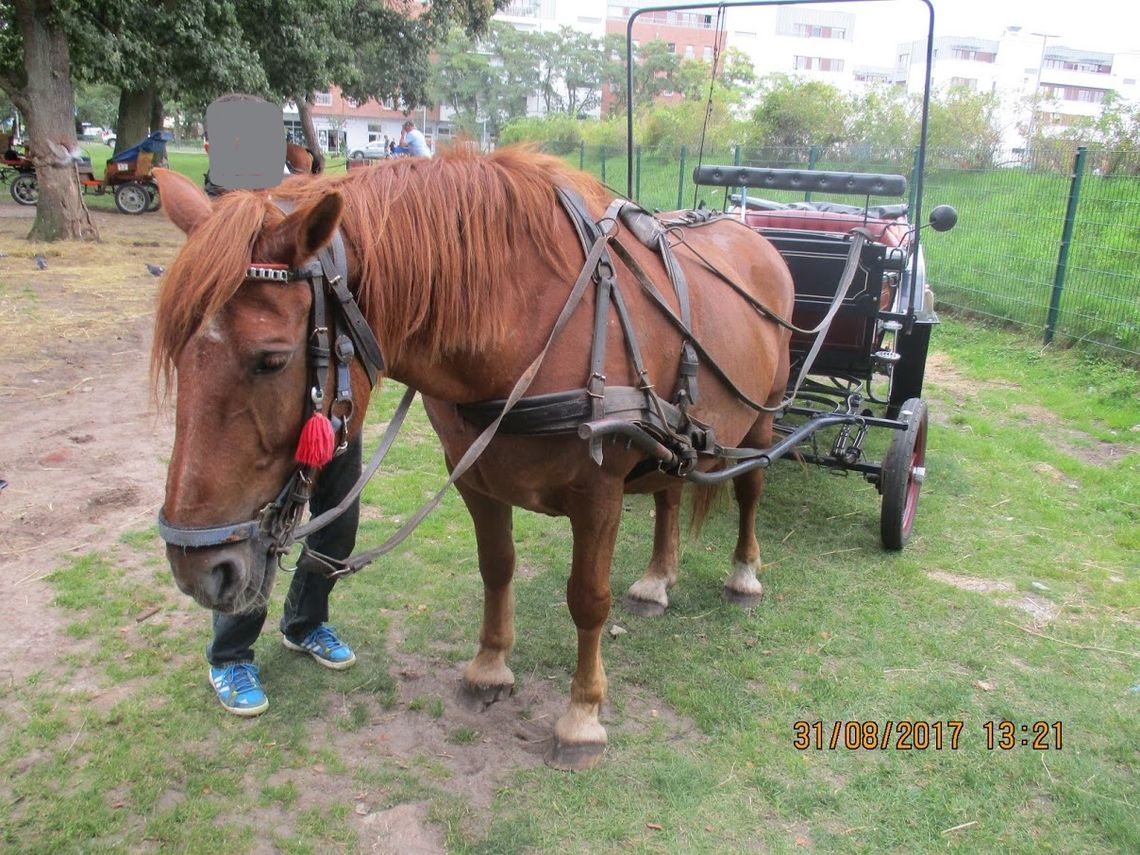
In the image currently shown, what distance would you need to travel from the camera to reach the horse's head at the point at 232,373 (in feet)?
5.11

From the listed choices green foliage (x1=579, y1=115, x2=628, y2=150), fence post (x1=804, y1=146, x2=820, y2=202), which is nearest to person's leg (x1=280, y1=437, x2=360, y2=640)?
fence post (x1=804, y1=146, x2=820, y2=202)

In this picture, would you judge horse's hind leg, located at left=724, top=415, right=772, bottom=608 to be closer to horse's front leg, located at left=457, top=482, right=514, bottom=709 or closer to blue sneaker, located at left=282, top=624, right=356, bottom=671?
horse's front leg, located at left=457, top=482, right=514, bottom=709

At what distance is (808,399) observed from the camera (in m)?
5.03

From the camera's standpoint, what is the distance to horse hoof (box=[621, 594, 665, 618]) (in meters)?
3.57

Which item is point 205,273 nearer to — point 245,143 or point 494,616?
point 494,616

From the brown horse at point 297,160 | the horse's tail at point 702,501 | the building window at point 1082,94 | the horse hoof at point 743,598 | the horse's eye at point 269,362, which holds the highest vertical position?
the building window at point 1082,94

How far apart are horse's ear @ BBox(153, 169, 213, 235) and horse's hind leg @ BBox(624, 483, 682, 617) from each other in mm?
2277

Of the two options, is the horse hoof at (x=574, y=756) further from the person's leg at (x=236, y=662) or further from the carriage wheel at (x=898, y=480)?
the carriage wheel at (x=898, y=480)

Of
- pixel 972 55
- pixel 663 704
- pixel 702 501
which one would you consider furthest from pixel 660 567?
pixel 972 55

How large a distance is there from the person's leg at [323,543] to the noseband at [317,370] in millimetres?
1061

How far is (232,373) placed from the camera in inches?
61.8

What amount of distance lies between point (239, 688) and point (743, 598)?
2.21 m

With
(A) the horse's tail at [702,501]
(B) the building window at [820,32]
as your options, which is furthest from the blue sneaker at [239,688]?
(B) the building window at [820,32]

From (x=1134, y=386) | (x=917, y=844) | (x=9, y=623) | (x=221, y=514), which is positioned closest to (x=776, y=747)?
(x=917, y=844)
